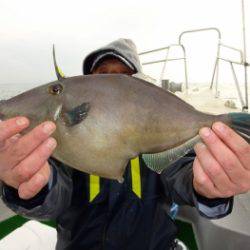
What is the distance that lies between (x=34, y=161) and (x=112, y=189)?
82cm

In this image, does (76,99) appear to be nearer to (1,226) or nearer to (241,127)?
(241,127)

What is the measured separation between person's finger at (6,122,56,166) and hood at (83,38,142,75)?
118cm

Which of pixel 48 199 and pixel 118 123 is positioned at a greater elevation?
pixel 118 123

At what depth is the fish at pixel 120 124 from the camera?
149cm

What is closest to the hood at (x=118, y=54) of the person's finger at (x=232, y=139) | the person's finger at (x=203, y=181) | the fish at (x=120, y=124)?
the fish at (x=120, y=124)

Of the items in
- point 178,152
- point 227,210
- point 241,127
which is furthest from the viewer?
point 227,210

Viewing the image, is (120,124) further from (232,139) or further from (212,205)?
(212,205)

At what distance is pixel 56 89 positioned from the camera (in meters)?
1.62

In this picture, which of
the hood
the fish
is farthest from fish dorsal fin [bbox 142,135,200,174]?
the hood

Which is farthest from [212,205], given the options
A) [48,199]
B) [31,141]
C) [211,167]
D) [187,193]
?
[31,141]

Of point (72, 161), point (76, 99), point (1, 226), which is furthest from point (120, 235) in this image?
point (1, 226)

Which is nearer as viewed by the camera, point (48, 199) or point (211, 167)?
point (211, 167)

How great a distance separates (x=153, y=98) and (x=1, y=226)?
2.88 meters

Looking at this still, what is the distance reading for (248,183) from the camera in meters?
1.57
